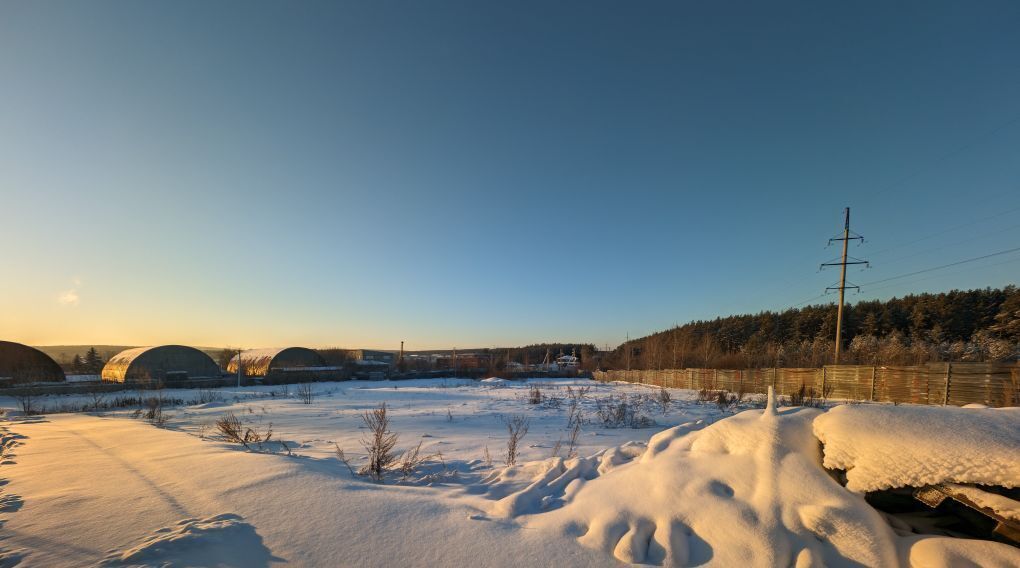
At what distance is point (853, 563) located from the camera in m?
2.39

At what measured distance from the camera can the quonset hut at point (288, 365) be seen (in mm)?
27878

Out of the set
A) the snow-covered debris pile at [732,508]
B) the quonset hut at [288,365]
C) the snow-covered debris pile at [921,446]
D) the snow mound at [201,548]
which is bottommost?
the quonset hut at [288,365]

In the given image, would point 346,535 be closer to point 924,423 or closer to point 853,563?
point 853,563

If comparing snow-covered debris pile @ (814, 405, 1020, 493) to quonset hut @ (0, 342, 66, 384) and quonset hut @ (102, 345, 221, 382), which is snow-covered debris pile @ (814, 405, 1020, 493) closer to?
quonset hut @ (0, 342, 66, 384)

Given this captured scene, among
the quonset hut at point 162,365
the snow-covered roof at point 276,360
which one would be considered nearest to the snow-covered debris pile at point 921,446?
the quonset hut at point 162,365

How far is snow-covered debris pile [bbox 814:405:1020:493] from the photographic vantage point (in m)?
2.31

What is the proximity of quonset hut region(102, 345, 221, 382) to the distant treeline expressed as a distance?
3272 centimetres

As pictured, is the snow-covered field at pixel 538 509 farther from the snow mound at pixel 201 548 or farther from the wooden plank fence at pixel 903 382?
the wooden plank fence at pixel 903 382

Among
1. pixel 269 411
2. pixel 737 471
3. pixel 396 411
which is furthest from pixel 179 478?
pixel 269 411

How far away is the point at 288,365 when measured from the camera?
29.3 m

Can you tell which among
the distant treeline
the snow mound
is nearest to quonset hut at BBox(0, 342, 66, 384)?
the snow mound

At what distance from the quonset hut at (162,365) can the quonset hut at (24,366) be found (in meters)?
2.42

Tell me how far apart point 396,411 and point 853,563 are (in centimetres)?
1093

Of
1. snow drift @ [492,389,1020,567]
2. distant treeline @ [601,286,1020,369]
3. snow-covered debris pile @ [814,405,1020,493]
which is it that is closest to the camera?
snow-covered debris pile @ [814,405,1020,493]
